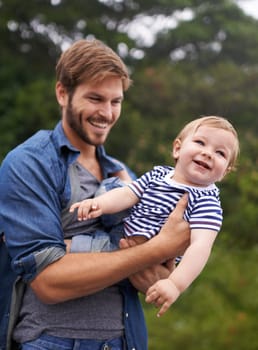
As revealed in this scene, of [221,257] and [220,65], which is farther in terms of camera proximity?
[220,65]

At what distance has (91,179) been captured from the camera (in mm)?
2332

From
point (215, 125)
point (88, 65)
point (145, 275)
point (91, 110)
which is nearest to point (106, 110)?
point (91, 110)

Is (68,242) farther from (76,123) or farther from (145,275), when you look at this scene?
(76,123)

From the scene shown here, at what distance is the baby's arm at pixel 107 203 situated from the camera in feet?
6.78

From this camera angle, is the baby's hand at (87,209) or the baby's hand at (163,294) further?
the baby's hand at (87,209)

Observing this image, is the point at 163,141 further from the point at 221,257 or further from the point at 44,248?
the point at 44,248

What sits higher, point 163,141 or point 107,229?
point 107,229

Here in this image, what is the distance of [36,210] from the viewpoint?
6.71 feet

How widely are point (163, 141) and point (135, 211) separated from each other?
21.8ft

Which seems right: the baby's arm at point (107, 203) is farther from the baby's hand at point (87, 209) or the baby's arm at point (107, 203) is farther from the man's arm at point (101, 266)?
the man's arm at point (101, 266)

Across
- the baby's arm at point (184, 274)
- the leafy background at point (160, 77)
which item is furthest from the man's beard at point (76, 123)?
the leafy background at point (160, 77)

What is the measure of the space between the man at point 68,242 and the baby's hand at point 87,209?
7 centimetres

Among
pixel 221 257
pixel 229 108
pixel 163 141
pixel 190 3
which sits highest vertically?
pixel 190 3

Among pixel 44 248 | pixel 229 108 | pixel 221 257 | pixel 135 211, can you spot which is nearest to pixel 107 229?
pixel 135 211
